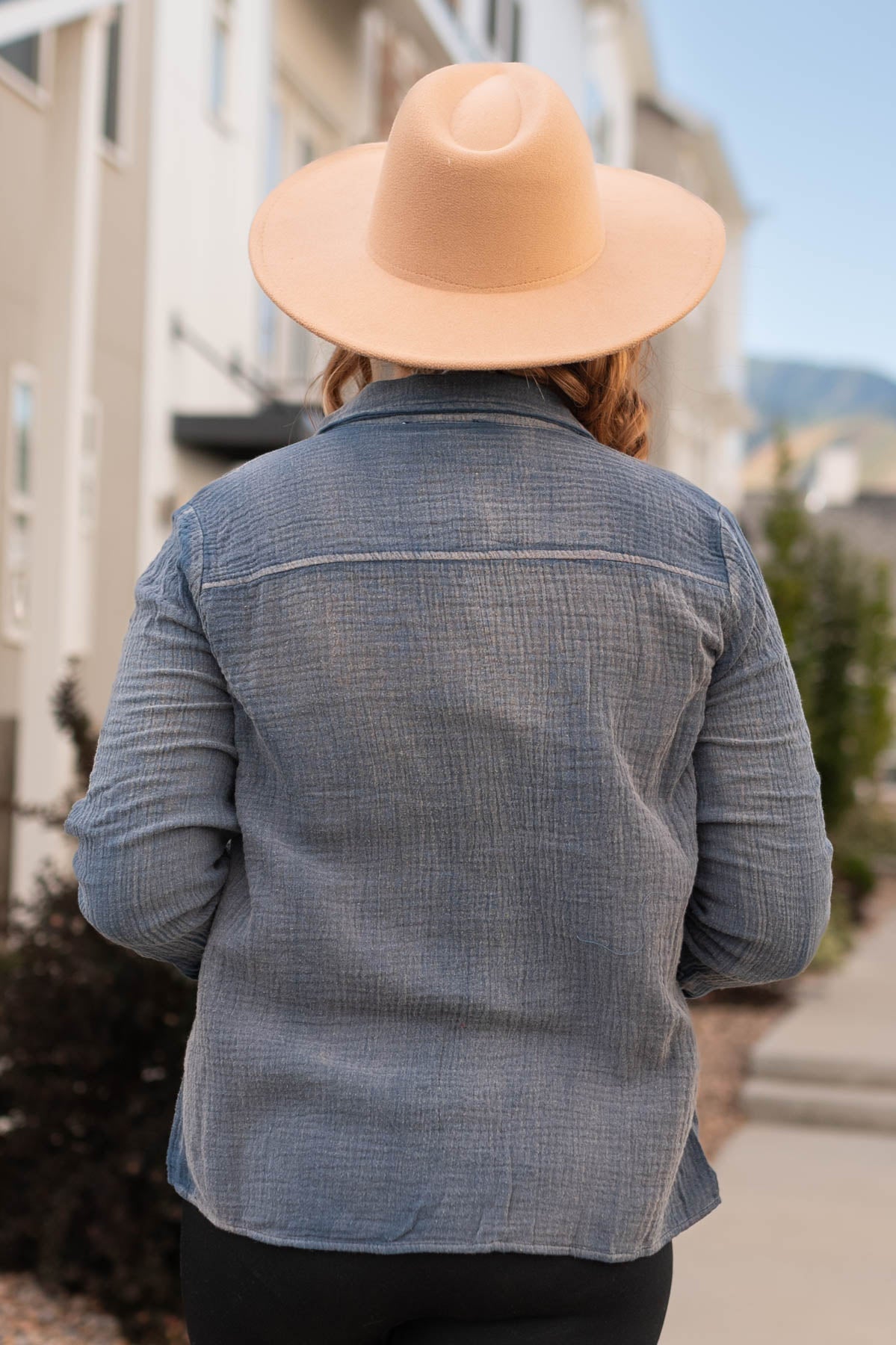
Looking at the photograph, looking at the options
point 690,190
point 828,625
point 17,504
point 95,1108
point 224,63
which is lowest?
point 95,1108

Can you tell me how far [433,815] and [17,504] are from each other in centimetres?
579

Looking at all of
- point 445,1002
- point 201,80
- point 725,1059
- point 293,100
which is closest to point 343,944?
point 445,1002

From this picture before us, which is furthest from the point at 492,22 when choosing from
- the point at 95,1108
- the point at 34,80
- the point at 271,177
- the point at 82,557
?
the point at 95,1108

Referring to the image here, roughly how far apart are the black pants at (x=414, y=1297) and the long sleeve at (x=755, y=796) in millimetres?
340

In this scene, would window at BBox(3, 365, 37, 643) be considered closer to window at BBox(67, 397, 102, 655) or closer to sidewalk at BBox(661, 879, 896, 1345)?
window at BBox(67, 397, 102, 655)

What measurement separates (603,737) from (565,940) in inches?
7.5

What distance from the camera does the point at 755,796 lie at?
138 cm

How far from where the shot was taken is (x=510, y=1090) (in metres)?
1.27

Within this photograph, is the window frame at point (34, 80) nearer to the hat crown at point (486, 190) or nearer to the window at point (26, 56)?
the window at point (26, 56)

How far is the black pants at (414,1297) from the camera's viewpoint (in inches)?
49.4

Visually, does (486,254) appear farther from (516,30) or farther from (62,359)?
(516,30)

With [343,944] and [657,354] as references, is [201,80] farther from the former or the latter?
[343,944]

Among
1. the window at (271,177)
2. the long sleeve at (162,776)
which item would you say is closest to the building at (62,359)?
the window at (271,177)

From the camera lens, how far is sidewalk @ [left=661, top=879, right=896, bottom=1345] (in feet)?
12.5
